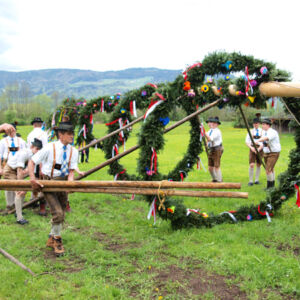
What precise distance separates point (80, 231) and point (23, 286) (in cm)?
222

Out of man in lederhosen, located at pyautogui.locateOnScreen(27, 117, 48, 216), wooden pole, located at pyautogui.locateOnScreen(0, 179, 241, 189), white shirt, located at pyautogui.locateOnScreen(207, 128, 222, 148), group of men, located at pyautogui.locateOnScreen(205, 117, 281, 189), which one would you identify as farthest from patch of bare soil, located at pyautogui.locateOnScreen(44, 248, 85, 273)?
white shirt, located at pyautogui.locateOnScreen(207, 128, 222, 148)

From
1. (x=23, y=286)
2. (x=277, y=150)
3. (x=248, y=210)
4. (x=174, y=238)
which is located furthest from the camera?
(x=277, y=150)

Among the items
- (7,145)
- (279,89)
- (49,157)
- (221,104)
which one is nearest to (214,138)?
(221,104)

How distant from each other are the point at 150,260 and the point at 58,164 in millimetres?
2202

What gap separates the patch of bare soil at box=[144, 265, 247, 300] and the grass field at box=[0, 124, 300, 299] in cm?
1

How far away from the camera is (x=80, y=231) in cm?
620

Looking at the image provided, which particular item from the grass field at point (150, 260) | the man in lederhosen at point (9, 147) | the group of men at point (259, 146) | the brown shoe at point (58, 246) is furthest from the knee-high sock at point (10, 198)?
the group of men at point (259, 146)

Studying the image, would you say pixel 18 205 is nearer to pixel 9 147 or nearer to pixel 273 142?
pixel 9 147

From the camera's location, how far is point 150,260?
4715mm

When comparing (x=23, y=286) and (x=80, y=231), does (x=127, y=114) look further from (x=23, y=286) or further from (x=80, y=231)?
(x=23, y=286)

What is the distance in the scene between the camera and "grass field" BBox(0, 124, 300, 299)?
388 cm

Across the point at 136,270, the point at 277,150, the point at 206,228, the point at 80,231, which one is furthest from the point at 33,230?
the point at 277,150

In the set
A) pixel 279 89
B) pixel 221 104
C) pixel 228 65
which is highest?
pixel 228 65

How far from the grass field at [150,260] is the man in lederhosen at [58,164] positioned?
1.61ft
